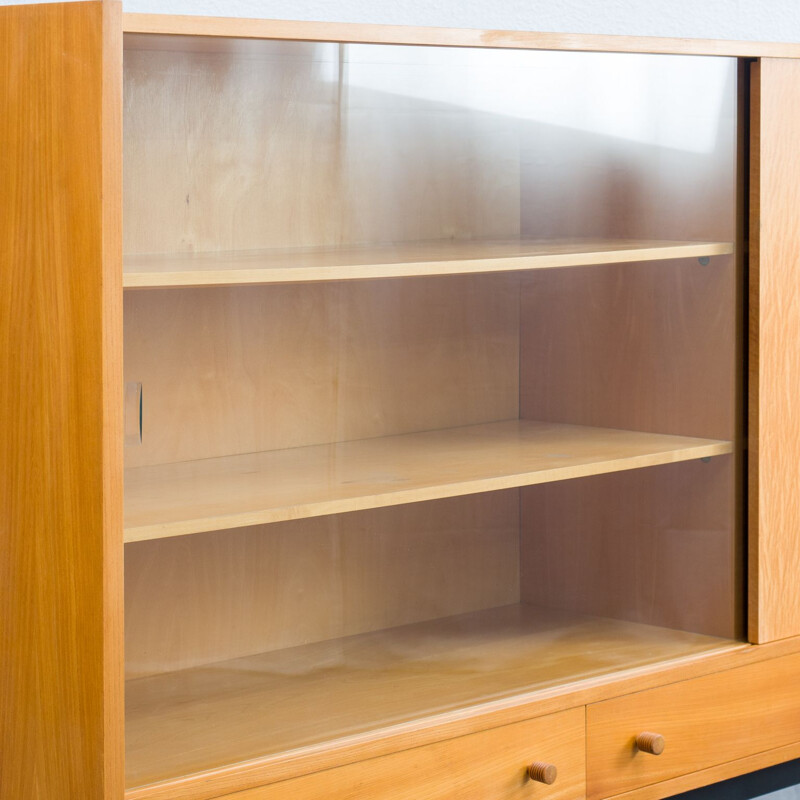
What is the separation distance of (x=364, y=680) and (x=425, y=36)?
2.49 ft

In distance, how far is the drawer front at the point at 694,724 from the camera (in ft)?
5.49

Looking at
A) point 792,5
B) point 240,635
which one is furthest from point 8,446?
point 792,5

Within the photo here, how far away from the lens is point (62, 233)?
1277 mm

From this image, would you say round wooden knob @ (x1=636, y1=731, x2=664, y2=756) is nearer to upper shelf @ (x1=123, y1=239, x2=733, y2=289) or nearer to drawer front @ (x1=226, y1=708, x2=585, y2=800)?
drawer front @ (x1=226, y1=708, x2=585, y2=800)

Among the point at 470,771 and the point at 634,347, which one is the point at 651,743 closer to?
the point at 470,771

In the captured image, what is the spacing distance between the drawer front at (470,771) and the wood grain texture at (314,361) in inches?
15.1

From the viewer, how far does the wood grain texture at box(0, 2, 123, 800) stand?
126 cm

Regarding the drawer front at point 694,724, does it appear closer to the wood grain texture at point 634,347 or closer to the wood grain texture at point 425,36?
the wood grain texture at point 634,347

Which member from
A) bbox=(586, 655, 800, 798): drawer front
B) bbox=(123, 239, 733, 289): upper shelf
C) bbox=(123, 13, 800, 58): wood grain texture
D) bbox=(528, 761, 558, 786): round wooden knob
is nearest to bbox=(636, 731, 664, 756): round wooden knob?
bbox=(586, 655, 800, 798): drawer front

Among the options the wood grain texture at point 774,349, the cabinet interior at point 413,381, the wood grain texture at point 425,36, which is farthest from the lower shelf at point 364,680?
the wood grain texture at point 425,36

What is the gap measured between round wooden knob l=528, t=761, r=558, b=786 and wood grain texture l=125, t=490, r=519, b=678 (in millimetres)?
270

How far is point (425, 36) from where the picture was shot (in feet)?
4.83

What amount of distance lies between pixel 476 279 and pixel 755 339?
1.25ft

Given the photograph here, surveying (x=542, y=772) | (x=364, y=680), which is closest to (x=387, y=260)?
(x=364, y=680)
